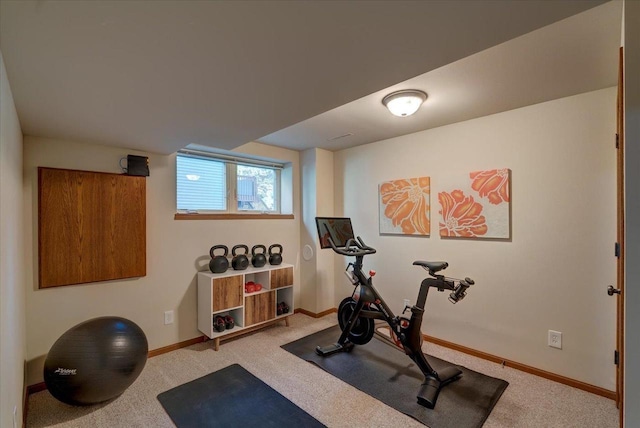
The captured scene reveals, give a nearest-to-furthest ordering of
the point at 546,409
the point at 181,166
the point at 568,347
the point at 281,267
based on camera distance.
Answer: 1. the point at 546,409
2. the point at 568,347
3. the point at 181,166
4. the point at 281,267

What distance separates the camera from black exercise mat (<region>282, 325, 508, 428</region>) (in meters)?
1.96

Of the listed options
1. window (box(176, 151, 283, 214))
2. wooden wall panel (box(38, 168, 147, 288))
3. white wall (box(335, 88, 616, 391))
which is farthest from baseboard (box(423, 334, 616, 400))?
wooden wall panel (box(38, 168, 147, 288))

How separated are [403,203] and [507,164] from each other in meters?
1.11

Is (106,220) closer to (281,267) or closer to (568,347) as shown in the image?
(281,267)

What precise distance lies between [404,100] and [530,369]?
2.59 m

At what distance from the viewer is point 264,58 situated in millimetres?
1236

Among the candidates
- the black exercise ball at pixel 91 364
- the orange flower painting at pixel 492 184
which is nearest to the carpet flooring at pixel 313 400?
the black exercise ball at pixel 91 364

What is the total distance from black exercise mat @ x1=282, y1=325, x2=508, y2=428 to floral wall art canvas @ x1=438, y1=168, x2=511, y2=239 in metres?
1.29

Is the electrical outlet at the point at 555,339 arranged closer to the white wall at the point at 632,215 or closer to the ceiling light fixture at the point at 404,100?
the white wall at the point at 632,215

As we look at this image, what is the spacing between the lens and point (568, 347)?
2.33 m

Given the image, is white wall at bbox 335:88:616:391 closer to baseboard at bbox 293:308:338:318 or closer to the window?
baseboard at bbox 293:308:338:318

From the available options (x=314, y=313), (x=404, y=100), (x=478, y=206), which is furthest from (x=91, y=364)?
(x=478, y=206)

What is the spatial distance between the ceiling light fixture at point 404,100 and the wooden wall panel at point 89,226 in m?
2.42

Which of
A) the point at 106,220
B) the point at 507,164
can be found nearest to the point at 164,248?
the point at 106,220
